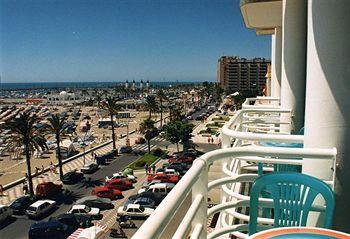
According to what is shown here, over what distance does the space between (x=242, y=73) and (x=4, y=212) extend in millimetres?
125754

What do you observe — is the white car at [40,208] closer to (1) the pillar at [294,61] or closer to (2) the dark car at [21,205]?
(2) the dark car at [21,205]

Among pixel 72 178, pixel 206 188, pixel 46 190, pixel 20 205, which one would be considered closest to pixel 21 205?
pixel 20 205

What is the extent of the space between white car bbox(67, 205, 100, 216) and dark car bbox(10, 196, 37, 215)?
3.98 meters

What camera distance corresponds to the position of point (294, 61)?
234 inches

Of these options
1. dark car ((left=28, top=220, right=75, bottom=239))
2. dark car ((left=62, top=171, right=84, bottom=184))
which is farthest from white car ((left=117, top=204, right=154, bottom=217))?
dark car ((left=62, top=171, right=84, bottom=184))

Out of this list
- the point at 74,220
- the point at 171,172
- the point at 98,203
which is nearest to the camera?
the point at 74,220

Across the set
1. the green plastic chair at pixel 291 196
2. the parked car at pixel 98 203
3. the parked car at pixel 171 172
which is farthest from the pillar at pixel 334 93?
the parked car at pixel 171 172

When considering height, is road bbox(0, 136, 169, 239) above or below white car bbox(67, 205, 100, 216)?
below

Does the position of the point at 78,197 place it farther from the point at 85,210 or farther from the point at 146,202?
the point at 146,202

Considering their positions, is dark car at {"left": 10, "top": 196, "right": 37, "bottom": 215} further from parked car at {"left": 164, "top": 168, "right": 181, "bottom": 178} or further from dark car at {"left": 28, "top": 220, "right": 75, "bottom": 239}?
parked car at {"left": 164, "top": 168, "right": 181, "bottom": 178}

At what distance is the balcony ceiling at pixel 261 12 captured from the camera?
7758 millimetres

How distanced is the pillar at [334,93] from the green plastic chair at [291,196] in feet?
0.69

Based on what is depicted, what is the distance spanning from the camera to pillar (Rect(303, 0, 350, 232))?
2486 millimetres

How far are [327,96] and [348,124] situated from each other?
23cm
